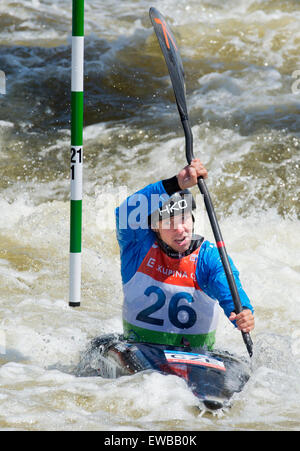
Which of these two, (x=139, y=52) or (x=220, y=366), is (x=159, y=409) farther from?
(x=139, y=52)

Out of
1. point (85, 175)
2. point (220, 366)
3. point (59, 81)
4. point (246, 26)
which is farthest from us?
point (246, 26)

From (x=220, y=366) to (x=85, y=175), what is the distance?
387cm

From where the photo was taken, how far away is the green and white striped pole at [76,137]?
3.62 m

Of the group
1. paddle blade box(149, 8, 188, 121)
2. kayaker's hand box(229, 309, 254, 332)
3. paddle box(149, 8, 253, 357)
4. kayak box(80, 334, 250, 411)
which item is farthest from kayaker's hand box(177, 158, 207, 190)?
kayak box(80, 334, 250, 411)

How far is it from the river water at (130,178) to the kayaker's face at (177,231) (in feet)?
1.99

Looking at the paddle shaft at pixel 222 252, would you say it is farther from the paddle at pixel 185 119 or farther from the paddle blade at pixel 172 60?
the paddle blade at pixel 172 60

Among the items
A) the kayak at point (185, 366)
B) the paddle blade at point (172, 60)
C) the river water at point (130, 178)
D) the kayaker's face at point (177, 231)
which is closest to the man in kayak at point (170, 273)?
the kayaker's face at point (177, 231)

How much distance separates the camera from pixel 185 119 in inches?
133

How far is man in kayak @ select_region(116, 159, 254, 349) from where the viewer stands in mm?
3238

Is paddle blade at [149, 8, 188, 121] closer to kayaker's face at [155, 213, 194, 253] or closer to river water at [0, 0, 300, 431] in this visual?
kayaker's face at [155, 213, 194, 253]

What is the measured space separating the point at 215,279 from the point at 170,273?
0.69 ft

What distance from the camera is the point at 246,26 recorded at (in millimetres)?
9625

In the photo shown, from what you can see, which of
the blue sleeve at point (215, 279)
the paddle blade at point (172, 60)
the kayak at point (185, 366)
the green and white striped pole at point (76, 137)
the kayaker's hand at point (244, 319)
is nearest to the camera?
the kayak at point (185, 366)
